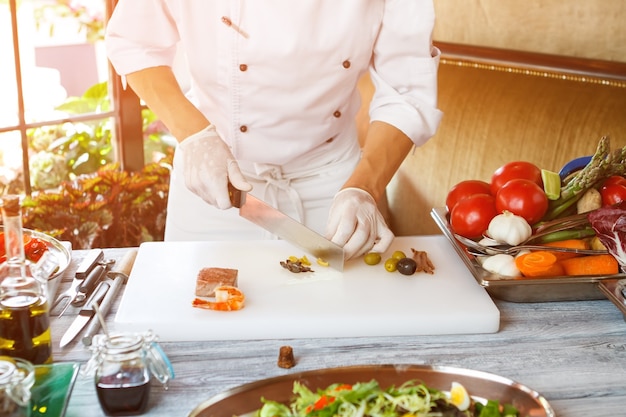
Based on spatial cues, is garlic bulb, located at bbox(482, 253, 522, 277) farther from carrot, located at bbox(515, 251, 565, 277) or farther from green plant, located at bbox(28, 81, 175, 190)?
green plant, located at bbox(28, 81, 175, 190)

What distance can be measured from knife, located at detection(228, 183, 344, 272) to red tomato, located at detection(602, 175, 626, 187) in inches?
23.6

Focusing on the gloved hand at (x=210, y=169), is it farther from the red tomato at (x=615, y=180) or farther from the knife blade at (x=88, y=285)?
the red tomato at (x=615, y=180)

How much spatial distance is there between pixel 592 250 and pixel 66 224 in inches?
75.9

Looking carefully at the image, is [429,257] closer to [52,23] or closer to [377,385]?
[377,385]

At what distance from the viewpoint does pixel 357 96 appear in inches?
89.4

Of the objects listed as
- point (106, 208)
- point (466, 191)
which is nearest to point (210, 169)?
point (466, 191)

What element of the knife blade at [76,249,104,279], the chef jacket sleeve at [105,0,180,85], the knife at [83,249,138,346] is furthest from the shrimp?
the chef jacket sleeve at [105,0,180,85]

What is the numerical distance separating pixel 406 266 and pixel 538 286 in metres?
0.27

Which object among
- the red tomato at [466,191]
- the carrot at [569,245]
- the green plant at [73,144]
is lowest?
the green plant at [73,144]

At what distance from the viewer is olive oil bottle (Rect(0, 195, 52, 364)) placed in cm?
121

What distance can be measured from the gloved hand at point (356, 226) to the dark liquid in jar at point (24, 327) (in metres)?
0.67

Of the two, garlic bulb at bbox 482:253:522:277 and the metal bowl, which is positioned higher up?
garlic bulb at bbox 482:253:522:277

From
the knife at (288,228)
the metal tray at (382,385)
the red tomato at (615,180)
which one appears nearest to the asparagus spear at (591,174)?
the red tomato at (615,180)

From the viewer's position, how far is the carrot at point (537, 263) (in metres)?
1.55
